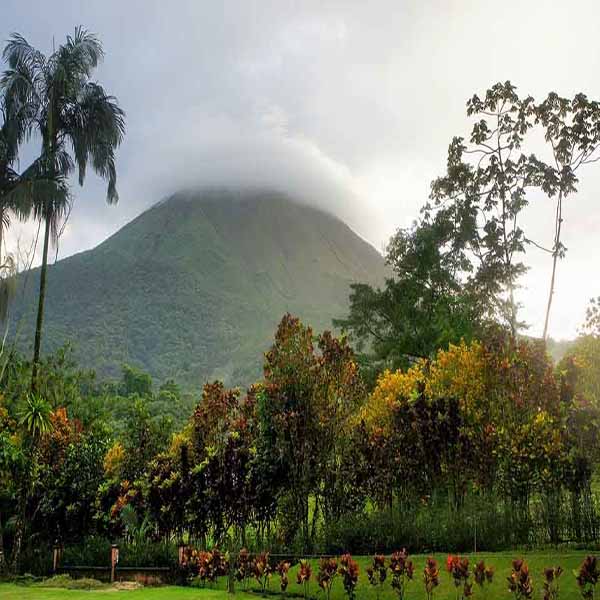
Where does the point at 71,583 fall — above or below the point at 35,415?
below

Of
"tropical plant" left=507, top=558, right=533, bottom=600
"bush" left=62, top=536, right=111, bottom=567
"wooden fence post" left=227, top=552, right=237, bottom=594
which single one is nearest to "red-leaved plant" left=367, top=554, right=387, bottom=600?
"tropical plant" left=507, top=558, right=533, bottom=600

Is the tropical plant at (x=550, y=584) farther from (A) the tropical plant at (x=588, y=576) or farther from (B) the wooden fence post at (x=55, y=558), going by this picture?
(B) the wooden fence post at (x=55, y=558)

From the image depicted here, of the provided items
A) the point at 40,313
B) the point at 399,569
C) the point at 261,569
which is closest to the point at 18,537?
the point at 40,313

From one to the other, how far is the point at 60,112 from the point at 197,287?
118 meters

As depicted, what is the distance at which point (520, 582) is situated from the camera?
352 inches

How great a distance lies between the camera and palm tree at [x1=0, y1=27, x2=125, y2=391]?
19391 millimetres

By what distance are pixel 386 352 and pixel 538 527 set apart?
694 inches

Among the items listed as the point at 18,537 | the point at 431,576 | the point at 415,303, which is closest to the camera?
the point at 431,576

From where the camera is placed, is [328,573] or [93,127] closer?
[328,573]

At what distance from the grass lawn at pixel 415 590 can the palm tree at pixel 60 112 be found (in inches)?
300

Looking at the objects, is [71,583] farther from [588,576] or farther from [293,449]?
[588,576]

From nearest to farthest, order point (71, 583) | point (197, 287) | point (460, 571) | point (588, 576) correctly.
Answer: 1. point (588, 576)
2. point (460, 571)
3. point (71, 583)
4. point (197, 287)

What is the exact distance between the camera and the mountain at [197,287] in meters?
110

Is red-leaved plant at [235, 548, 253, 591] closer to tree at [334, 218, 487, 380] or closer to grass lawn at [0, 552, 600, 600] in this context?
grass lawn at [0, 552, 600, 600]
